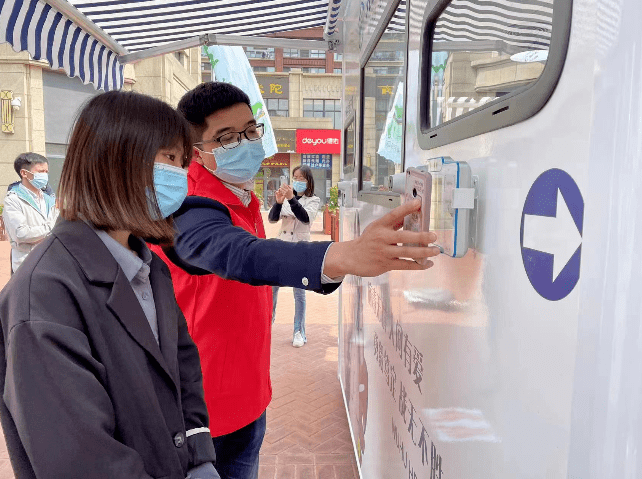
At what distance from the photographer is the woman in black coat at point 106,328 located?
0.89 metres

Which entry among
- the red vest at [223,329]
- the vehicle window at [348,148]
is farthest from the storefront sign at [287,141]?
the red vest at [223,329]

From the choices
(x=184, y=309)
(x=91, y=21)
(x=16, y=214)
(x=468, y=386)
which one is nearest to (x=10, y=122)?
(x=16, y=214)

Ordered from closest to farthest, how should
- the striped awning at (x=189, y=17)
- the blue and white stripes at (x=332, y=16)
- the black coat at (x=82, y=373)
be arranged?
the black coat at (x=82, y=373) < the blue and white stripes at (x=332, y=16) < the striped awning at (x=189, y=17)

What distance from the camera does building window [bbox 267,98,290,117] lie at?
96.2 feet

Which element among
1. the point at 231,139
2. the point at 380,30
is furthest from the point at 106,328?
the point at 380,30

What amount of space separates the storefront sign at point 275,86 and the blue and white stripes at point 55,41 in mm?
25842

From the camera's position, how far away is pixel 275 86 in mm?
28984

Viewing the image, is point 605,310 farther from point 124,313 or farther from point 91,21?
point 91,21

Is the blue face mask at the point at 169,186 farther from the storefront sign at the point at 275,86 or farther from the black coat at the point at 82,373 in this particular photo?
the storefront sign at the point at 275,86

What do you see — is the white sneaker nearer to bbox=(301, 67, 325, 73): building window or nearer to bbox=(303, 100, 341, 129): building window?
bbox=(303, 100, 341, 129): building window

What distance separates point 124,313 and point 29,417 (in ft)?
0.80

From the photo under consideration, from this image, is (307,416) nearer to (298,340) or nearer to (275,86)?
(298,340)

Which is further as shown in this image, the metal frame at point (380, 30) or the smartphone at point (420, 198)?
the metal frame at point (380, 30)

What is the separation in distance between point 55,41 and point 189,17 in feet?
3.13
